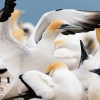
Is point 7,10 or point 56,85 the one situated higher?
point 7,10

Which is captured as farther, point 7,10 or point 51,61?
point 51,61

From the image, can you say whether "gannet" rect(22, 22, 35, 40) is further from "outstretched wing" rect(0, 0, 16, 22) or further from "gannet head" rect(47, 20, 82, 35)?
"outstretched wing" rect(0, 0, 16, 22)

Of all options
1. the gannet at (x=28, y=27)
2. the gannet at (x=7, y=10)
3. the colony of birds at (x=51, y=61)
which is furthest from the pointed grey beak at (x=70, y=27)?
the gannet at (x=28, y=27)

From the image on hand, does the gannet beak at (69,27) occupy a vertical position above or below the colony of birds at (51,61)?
above

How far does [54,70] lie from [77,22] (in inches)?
70.3

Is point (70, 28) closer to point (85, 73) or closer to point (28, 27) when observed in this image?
point (85, 73)

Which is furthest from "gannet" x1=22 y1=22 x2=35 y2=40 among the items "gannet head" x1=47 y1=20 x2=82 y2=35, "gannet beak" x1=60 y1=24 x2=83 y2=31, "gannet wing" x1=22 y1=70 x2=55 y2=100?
"gannet wing" x1=22 y1=70 x2=55 y2=100

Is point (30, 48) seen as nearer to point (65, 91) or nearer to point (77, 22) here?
point (77, 22)

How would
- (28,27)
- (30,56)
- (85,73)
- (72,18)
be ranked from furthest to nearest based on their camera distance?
(28,27) < (72,18) < (30,56) < (85,73)

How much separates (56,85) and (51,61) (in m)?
1.23

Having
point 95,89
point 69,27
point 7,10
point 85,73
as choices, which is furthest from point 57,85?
point 69,27

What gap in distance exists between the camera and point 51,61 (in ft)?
22.9

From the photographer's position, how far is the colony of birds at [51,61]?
5.78m

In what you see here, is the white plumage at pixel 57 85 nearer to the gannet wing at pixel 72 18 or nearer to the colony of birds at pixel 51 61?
the colony of birds at pixel 51 61
